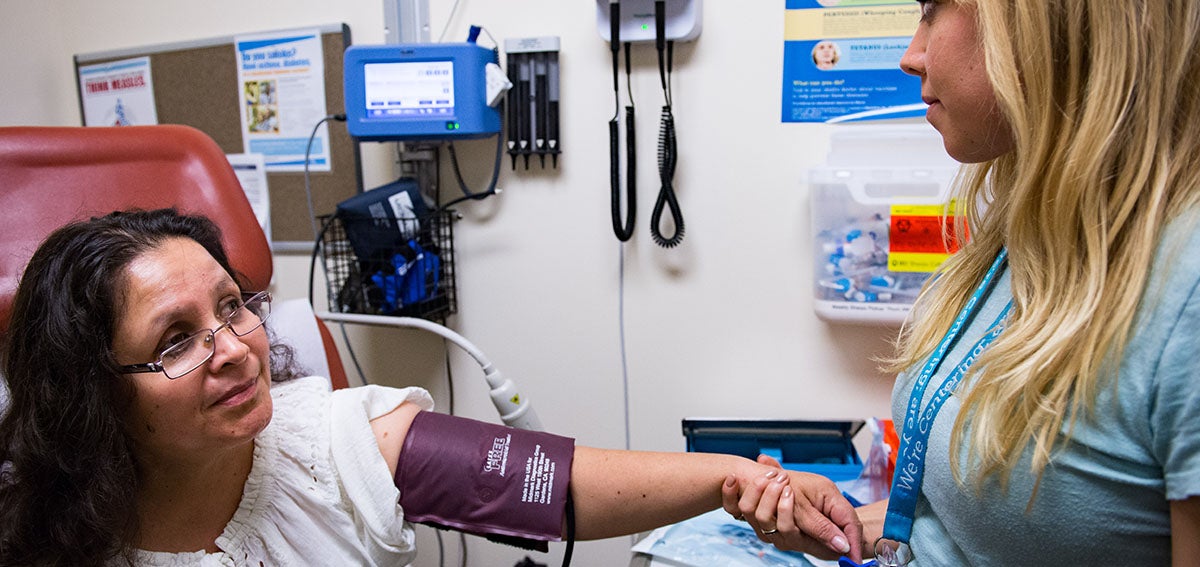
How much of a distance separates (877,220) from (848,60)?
1.13 feet

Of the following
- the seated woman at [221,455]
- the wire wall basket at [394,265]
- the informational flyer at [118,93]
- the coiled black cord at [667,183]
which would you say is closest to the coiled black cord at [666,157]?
the coiled black cord at [667,183]

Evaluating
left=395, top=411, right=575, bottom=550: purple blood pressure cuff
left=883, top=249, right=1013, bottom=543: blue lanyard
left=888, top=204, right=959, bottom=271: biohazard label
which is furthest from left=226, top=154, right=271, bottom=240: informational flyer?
left=883, top=249, right=1013, bottom=543: blue lanyard

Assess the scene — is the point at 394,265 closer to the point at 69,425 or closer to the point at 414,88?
the point at 414,88

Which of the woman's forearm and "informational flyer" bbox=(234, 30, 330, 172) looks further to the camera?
"informational flyer" bbox=(234, 30, 330, 172)

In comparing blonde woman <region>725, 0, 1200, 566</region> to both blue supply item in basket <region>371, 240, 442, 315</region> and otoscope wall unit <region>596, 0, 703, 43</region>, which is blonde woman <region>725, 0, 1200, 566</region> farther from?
blue supply item in basket <region>371, 240, 442, 315</region>

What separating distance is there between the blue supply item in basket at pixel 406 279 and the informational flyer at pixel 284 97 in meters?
0.40

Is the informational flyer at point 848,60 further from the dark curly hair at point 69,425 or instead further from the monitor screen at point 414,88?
the dark curly hair at point 69,425

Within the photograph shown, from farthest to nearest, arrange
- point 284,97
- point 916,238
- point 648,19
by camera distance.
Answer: point 284,97
point 648,19
point 916,238

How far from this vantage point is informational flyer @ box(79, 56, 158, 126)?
2018 millimetres

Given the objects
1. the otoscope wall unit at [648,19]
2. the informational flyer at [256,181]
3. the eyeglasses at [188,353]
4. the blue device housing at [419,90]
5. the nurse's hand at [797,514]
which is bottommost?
the nurse's hand at [797,514]

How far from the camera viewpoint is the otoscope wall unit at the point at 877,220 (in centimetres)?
147

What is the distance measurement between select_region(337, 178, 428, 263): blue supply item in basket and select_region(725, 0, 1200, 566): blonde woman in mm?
1182

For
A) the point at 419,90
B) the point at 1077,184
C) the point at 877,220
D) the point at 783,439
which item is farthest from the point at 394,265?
the point at 1077,184

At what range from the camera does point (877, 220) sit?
1.52 m
